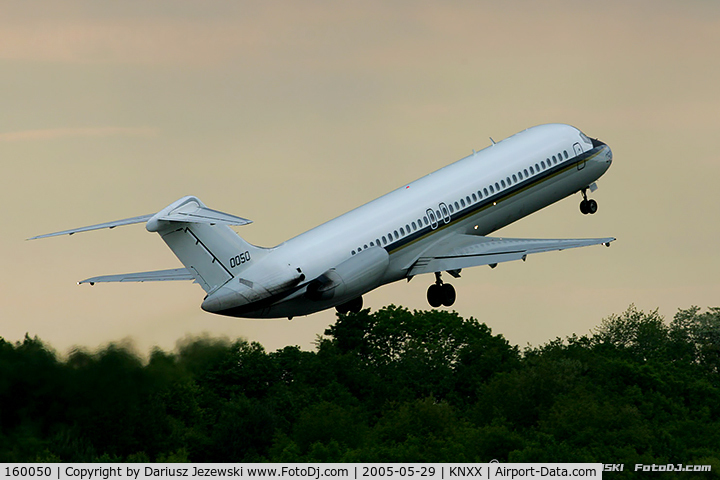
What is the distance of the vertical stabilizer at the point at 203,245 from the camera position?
40.1 m

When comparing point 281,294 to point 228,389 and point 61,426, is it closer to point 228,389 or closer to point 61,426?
point 61,426

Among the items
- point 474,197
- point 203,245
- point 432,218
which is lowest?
point 203,245

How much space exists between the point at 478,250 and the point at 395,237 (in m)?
3.49

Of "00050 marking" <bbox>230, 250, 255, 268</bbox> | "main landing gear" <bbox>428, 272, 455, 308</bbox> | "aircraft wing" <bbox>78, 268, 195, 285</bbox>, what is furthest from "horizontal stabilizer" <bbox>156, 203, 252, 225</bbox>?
"main landing gear" <bbox>428, 272, 455, 308</bbox>

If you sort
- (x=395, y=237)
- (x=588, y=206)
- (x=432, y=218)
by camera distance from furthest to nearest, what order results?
(x=588, y=206)
(x=432, y=218)
(x=395, y=237)

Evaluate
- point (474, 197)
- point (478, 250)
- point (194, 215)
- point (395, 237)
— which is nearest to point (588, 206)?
point (474, 197)

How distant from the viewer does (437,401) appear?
335ft

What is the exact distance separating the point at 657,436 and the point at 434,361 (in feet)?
85.5

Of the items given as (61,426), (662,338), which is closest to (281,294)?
(61,426)

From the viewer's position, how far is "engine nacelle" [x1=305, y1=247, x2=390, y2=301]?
1636 inches

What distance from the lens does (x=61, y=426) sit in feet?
147

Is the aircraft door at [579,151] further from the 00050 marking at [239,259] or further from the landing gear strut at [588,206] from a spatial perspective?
the 00050 marking at [239,259]

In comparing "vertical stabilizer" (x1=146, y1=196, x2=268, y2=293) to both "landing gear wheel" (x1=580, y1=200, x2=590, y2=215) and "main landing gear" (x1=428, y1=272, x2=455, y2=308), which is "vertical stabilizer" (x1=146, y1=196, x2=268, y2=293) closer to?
"main landing gear" (x1=428, y1=272, x2=455, y2=308)

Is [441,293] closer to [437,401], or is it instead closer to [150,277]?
[150,277]
